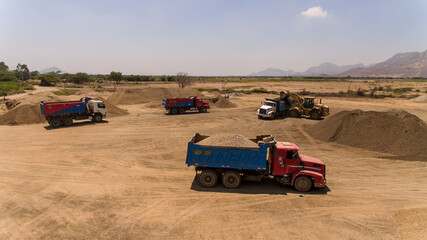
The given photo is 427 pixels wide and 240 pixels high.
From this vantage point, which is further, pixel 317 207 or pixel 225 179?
pixel 225 179

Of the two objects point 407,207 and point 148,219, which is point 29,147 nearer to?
point 148,219

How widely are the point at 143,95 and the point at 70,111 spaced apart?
20.8 m

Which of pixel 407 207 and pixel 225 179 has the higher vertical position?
pixel 225 179

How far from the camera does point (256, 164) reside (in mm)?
10414

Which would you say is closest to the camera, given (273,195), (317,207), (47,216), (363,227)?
(363,227)

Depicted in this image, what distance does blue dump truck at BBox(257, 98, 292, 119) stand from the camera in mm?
28428

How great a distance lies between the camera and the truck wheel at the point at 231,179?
1067 centimetres

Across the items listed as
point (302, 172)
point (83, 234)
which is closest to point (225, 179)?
point (302, 172)

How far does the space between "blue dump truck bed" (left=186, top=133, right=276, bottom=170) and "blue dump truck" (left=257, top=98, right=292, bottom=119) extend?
1825cm

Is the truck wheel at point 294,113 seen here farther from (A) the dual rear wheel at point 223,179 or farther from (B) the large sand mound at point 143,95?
(B) the large sand mound at point 143,95

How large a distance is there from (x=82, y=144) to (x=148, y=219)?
12316mm

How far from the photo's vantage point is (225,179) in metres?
10.8

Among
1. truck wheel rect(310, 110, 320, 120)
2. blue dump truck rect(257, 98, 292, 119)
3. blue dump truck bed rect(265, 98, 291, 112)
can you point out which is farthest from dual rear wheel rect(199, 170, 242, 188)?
truck wheel rect(310, 110, 320, 120)

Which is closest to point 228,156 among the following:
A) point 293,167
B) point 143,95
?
point 293,167
